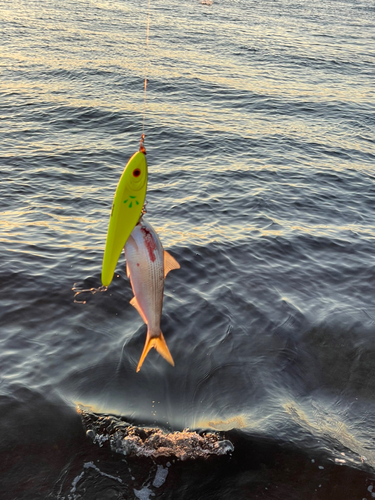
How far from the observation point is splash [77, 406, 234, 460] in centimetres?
586

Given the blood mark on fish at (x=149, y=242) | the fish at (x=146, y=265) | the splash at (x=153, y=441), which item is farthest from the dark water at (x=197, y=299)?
the blood mark on fish at (x=149, y=242)

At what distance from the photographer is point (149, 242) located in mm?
3943

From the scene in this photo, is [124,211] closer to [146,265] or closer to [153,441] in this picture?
[146,265]

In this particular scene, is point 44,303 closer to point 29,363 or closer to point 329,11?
point 29,363

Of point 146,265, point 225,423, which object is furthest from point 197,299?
point 146,265

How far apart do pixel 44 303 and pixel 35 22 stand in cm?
3244

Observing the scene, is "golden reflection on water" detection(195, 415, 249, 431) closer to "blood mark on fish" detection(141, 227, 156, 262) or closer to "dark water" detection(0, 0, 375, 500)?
"dark water" detection(0, 0, 375, 500)

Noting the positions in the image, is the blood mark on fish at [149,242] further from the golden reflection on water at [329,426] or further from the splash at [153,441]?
→ the golden reflection on water at [329,426]

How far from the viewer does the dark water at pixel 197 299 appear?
5816mm

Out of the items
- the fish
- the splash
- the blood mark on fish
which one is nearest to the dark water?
the splash

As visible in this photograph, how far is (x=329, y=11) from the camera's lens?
45594 millimetres

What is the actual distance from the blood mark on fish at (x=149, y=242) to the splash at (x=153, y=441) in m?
3.03

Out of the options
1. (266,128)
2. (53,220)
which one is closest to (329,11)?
(266,128)

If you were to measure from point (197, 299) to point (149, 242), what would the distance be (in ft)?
16.7
